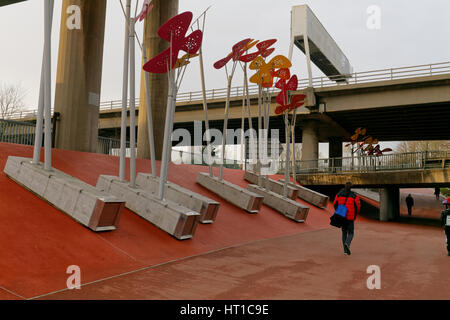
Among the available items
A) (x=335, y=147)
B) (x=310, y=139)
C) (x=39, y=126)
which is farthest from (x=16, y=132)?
(x=335, y=147)

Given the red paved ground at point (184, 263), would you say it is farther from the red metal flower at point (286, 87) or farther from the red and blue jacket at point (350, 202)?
the red metal flower at point (286, 87)

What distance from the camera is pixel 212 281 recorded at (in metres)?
6.93

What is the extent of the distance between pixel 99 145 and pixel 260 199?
10.9 meters

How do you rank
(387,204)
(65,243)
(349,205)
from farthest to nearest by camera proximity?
(387,204) < (349,205) < (65,243)

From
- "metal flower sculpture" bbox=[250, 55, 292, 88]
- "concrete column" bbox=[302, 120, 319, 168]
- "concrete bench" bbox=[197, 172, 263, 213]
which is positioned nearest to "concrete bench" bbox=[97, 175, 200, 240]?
"concrete bench" bbox=[197, 172, 263, 213]

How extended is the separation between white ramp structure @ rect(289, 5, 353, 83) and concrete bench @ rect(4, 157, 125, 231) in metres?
27.1

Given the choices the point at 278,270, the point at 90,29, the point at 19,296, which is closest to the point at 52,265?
the point at 19,296

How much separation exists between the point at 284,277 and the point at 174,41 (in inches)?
296

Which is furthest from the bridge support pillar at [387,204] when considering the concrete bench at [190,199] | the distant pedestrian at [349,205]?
the distant pedestrian at [349,205]

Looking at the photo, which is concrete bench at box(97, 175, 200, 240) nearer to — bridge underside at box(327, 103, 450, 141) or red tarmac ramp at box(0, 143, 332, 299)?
red tarmac ramp at box(0, 143, 332, 299)

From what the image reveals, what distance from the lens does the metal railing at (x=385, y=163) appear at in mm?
23391

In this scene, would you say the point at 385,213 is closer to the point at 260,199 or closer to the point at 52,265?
the point at 260,199

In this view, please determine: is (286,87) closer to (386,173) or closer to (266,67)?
(266,67)

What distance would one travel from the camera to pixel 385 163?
25.3 metres
